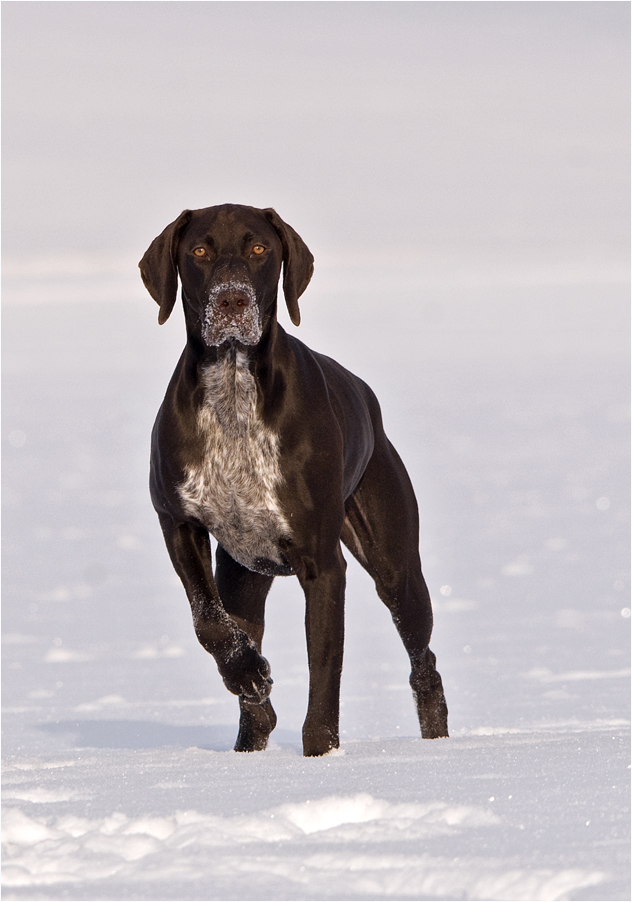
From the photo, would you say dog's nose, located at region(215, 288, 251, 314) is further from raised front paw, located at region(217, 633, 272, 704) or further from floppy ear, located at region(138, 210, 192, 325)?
raised front paw, located at region(217, 633, 272, 704)

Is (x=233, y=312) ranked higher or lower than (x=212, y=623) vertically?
higher

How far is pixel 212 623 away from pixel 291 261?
1517 millimetres

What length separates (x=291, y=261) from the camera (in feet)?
19.1

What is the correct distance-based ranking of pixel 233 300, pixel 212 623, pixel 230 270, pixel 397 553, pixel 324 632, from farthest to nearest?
pixel 397 553 < pixel 212 623 < pixel 324 632 < pixel 230 270 < pixel 233 300

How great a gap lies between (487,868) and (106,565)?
45.8 feet

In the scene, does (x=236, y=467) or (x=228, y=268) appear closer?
(x=228, y=268)

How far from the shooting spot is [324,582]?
559 cm

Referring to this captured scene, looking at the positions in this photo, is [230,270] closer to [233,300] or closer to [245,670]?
[233,300]

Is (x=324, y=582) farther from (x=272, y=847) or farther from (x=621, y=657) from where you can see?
(x=621, y=657)

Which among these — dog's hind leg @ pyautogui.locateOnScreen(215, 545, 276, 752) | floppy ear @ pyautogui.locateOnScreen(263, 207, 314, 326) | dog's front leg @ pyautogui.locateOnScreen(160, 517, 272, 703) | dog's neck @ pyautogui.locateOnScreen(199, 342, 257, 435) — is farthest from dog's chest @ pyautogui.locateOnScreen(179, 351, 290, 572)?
dog's hind leg @ pyautogui.locateOnScreen(215, 545, 276, 752)

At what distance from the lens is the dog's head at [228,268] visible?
212 inches

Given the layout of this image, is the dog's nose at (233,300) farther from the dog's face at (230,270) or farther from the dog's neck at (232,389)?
the dog's neck at (232,389)

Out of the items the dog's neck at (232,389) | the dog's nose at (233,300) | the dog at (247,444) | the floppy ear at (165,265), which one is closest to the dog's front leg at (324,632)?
the dog at (247,444)

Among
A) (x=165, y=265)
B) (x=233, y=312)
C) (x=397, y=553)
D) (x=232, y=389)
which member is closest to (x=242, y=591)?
(x=397, y=553)
